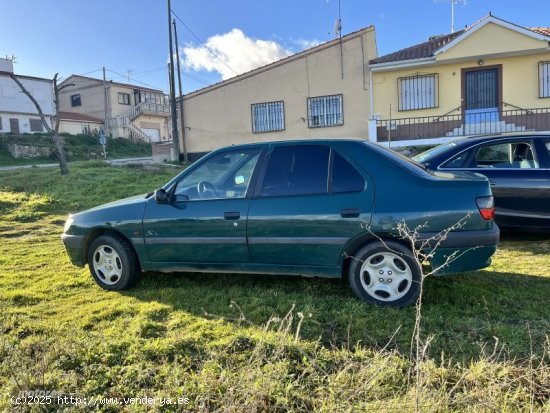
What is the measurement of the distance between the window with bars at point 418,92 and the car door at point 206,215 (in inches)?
571

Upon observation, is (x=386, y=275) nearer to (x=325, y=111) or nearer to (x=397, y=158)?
(x=397, y=158)

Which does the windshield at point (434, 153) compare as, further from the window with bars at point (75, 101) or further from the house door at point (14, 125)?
the window with bars at point (75, 101)

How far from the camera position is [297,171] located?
422 centimetres

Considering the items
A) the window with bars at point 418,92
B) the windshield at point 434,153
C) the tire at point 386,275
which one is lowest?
the tire at point 386,275

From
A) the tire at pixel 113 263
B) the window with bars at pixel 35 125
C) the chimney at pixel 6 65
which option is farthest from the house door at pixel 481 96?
the chimney at pixel 6 65

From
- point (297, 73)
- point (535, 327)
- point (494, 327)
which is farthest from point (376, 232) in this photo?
point (297, 73)

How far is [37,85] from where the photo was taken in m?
41.6

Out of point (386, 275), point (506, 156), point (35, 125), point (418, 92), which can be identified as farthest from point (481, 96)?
point (35, 125)

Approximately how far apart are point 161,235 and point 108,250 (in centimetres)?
71

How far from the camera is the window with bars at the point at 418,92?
1714cm

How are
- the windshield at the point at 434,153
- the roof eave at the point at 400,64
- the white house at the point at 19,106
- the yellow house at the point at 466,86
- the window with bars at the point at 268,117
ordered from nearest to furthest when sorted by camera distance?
the windshield at the point at 434,153
the yellow house at the point at 466,86
the roof eave at the point at 400,64
the window with bars at the point at 268,117
the white house at the point at 19,106

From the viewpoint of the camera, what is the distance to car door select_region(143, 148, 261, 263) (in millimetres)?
4293

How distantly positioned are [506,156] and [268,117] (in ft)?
47.7

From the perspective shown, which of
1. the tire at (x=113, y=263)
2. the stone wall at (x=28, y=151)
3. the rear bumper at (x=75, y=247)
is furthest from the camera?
the stone wall at (x=28, y=151)
